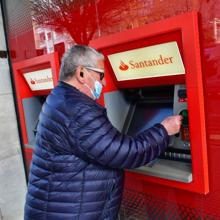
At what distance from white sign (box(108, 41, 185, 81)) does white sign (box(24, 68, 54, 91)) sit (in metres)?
0.88

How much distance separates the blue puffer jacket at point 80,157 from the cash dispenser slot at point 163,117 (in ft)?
0.88

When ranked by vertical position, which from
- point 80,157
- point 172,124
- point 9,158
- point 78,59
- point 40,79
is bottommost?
point 9,158

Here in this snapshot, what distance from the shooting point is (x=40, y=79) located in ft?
9.62

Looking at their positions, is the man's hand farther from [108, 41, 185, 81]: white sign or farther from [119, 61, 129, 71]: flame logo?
[119, 61, 129, 71]: flame logo

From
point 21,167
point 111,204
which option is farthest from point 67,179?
point 21,167

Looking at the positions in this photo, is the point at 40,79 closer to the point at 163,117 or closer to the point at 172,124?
the point at 163,117

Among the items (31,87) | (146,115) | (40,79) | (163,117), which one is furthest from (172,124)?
(31,87)

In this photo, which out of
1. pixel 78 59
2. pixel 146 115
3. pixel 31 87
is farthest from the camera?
pixel 31 87

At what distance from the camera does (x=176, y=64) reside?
1755 mm

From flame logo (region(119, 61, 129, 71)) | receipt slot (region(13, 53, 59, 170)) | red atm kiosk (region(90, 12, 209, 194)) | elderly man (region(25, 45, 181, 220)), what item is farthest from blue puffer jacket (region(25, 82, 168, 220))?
receipt slot (region(13, 53, 59, 170))

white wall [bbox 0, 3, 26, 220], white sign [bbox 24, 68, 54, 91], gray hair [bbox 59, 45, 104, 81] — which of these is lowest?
white wall [bbox 0, 3, 26, 220]

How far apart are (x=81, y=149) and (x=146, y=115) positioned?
2.61ft

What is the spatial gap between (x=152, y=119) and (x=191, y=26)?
769mm

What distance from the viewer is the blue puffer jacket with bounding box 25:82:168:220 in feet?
5.07
